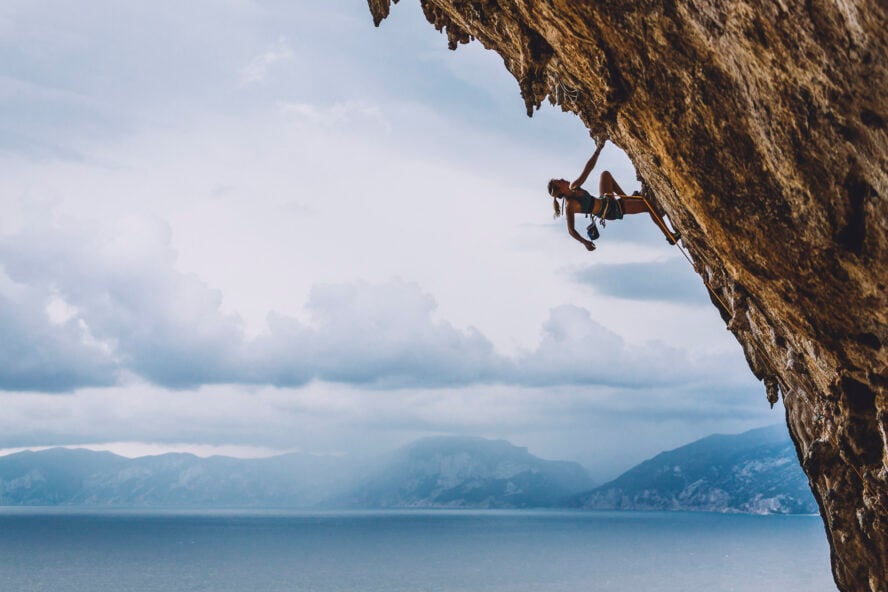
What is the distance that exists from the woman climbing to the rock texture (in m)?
0.53

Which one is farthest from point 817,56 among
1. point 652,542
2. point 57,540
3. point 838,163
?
point 57,540

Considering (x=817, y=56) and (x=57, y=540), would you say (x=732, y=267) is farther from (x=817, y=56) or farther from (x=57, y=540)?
(x=57, y=540)

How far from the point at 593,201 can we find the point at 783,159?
421 centimetres

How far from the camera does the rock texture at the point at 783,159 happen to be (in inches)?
326

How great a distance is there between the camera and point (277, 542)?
164500mm

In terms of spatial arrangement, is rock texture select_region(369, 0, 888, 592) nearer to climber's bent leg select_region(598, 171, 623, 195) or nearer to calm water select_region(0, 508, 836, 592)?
climber's bent leg select_region(598, 171, 623, 195)

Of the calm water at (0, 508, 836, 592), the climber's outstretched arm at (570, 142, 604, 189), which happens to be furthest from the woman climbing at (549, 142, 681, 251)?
the calm water at (0, 508, 836, 592)

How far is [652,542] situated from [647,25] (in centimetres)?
18135

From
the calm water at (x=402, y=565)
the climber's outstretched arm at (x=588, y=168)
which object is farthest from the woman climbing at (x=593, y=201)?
the calm water at (x=402, y=565)

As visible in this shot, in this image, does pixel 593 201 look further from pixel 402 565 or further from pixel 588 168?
pixel 402 565

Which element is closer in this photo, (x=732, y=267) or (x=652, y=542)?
(x=732, y=267)

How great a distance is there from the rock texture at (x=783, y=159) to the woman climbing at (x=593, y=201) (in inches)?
21.0

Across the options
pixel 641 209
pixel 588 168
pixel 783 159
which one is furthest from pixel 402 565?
pixel 783 159

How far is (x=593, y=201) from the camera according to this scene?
13.2 metres
